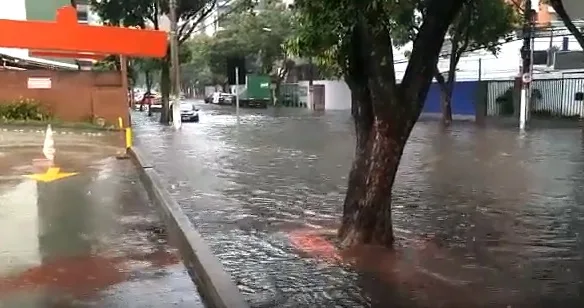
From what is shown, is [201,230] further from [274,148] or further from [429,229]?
[274,148]

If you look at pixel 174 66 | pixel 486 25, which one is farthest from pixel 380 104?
pixel 174 66

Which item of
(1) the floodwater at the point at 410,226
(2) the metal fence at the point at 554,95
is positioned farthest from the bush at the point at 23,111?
(2) the metal fence at the point at 554,95

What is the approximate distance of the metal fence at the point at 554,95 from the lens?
3456 cm

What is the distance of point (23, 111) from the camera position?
2675 cm

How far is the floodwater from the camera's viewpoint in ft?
21.2

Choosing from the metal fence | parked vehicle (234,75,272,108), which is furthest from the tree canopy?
parked vehicle (234,75,272,108)

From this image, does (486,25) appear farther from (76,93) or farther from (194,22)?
(76,93)

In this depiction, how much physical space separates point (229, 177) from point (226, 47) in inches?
1976

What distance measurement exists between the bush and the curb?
54.3ft

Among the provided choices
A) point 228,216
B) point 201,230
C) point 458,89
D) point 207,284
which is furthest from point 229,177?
point 458,89

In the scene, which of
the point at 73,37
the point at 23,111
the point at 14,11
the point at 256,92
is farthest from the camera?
the point at 256,92

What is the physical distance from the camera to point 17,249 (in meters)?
8.19

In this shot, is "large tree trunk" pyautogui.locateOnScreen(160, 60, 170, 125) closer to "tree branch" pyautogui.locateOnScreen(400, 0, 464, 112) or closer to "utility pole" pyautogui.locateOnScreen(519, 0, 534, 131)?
"utility pole" pyautogui.locateOnScreen(519, 0, 534, 131)

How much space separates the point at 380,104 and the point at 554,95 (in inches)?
1226
